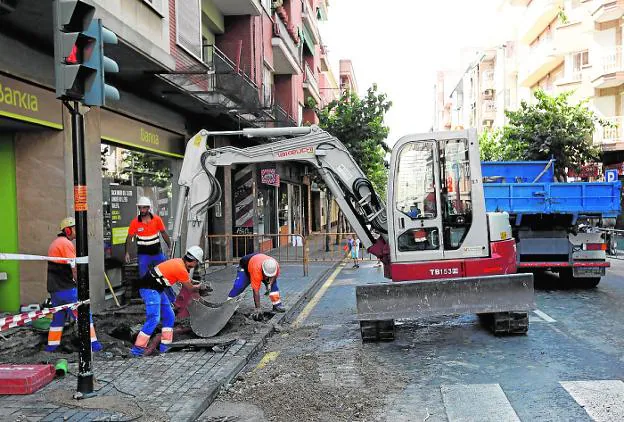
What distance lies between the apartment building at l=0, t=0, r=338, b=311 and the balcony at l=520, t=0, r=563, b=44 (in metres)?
19.5

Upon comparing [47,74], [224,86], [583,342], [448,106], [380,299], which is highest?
[448,106]

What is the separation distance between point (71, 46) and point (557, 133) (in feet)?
71.1

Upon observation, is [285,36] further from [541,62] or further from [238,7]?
[541,62]

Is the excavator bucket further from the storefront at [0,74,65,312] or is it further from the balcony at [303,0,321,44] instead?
the balcony at [303,0,321,44]

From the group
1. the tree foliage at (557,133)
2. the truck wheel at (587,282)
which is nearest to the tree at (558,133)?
the tree foliage at (557,133)

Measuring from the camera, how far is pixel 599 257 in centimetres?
1155

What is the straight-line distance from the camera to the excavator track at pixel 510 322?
7578 millimetres

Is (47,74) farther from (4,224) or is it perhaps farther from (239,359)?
(239,359)

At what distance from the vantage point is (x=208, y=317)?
26.0ft

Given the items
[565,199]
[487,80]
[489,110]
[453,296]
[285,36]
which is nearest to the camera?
[453,296]

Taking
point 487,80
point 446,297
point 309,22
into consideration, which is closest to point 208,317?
point 446,297

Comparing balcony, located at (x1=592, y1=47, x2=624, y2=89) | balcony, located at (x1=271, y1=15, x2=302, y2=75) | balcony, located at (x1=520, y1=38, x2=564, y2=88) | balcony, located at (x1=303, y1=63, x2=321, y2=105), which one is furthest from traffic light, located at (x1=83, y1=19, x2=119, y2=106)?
balcony, located at (x1=520, y1=38, x2=564, y2=88)

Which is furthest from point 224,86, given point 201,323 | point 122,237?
point 201,323

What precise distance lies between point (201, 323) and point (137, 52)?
176 inches
